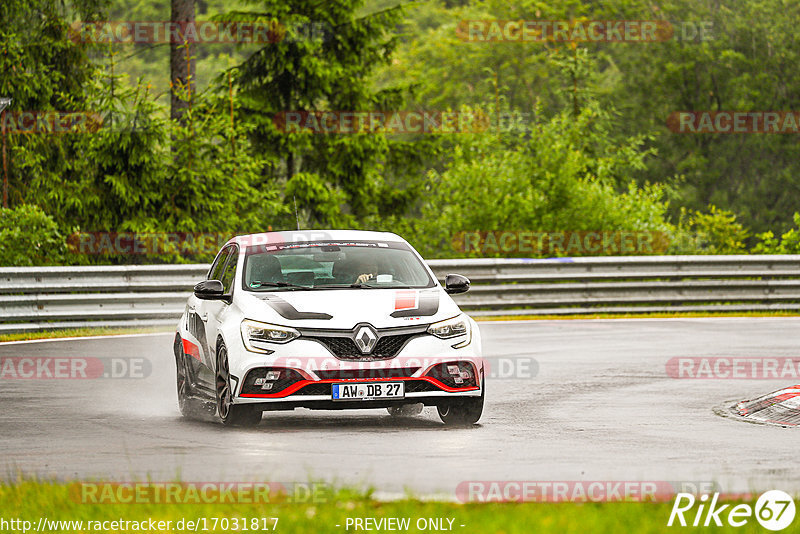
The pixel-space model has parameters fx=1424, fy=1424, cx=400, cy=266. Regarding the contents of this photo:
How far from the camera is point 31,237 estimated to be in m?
24.2

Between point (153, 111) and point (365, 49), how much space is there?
10.3 m

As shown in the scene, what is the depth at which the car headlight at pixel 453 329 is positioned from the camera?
37.2 ft

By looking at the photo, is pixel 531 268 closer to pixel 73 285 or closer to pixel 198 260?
pixel 198 260

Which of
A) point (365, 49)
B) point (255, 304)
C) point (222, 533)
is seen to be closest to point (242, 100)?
point (365, 49)

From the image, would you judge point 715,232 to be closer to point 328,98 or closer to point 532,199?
point 532,199

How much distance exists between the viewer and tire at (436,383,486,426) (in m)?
11.6

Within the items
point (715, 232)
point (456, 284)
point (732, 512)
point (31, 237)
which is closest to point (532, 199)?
point (715, 232)

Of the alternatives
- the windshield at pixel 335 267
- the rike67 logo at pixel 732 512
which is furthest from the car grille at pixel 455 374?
the rike67 logo at pixel 732 512

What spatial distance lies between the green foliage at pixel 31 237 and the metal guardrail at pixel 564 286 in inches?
70.5

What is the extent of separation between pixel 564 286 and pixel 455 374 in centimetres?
1442

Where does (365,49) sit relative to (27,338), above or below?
above

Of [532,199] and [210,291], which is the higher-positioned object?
[210,291]

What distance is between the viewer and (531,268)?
25.4 m

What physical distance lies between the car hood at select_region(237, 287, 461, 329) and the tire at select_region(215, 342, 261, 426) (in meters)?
0.45
